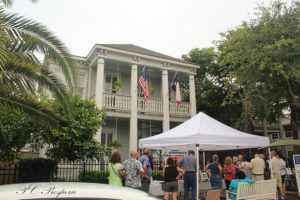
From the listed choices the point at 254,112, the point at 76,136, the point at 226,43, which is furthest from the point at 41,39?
the point at 254,112

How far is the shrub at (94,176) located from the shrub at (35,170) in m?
Answer: 1.79

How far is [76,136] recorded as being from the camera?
1126 centimetres

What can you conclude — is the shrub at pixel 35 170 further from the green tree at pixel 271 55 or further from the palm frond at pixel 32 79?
the green tree at pixel 271 55

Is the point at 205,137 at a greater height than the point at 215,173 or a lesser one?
greater

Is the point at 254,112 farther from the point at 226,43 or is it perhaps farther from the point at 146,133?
the point at 146,133

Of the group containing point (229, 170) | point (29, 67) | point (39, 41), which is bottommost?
point (229, 170)

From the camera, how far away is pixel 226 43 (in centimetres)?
1778

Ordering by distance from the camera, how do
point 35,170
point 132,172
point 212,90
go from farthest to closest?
point 212,90 < point 35,170 < point 132,172

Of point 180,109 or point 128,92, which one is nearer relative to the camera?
point 180,109

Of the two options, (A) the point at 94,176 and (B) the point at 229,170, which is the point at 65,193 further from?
(A) the point at 94,176

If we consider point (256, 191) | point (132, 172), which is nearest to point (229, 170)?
point (256, 191)

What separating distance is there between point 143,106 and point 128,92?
265cm

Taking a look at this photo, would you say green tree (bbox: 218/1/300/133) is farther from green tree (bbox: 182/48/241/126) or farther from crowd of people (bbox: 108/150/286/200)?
green tree (bbox: 182/48/241/126)

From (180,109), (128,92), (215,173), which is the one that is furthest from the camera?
(128,92)
